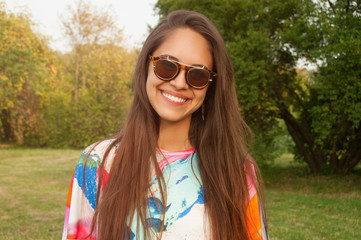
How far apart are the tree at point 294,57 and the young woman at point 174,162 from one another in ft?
22.8

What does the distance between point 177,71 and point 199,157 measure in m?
0.45

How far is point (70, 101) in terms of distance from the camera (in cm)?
2628

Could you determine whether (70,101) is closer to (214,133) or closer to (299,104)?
(299,104)

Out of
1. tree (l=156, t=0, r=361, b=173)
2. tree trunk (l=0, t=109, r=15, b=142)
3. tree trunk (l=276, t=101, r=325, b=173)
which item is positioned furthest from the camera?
tree trunk (l=0, t=109, r=15, b=142)

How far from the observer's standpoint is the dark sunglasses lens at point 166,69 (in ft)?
A: 5.43

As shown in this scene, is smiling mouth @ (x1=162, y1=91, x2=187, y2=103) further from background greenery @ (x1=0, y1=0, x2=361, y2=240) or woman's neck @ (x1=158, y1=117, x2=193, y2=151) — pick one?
background greenery @ (x1=0, y1=0, x2=361, y2=240)

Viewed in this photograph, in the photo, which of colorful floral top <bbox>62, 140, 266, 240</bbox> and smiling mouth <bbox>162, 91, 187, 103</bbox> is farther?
smiling mouth <bbox>162, 91, 187, 103</bbox>

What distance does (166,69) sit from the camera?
166cm

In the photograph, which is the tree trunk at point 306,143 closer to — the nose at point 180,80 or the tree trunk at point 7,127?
the nose at point 180,80

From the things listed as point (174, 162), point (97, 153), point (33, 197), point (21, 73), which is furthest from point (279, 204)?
point (21, 73)

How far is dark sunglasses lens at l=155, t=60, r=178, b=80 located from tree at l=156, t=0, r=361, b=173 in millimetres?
7155

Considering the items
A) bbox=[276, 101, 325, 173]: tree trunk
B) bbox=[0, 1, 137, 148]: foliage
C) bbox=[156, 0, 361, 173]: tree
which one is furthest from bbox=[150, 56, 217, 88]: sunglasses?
bbox=[0, 1, 137, 148]: foliage

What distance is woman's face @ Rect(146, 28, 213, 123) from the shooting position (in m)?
1.70

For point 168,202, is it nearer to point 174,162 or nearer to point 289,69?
point 174,162
